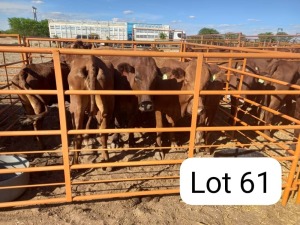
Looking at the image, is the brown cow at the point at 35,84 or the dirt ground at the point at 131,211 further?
the brown cow at the point at 35,84

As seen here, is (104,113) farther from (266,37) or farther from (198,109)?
(266,37)

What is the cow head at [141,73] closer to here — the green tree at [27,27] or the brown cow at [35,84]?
the brown cow at [35,84]

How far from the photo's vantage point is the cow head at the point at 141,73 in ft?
15.0

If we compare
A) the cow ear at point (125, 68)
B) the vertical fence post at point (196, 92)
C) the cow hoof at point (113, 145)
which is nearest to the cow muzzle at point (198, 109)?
the vertical fence post at point (196, 92)

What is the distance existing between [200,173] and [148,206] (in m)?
0.95

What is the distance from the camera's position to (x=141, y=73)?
4.70 m

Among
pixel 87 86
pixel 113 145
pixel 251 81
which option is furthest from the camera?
pixel 251 81

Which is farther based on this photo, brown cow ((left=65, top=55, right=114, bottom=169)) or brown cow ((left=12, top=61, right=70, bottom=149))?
brown cow ((left=12, top=61, right=70, bottom=149))

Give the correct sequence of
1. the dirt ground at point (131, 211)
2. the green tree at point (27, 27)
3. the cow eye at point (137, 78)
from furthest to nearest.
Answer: the green tree at point (27, 27)
the cow eye at point (137, 78)
the dirt ground at point (131, 211)

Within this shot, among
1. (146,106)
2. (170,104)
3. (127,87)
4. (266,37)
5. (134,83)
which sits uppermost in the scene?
A: (266,37)

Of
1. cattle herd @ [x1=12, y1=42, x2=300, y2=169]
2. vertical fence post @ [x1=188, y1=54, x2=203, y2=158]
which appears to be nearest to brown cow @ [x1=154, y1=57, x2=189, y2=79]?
cattle herd @ [x1=12, y1=42, x2=300, y2=169]

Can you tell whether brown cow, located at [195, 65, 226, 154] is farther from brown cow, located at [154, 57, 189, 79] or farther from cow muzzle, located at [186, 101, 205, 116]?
brown cow, located at [154, 57, 189, 79]

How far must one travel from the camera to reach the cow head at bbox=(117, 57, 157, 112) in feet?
15.0

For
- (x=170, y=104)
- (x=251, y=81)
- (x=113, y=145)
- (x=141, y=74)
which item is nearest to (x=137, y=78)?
(x=141, y=74)
